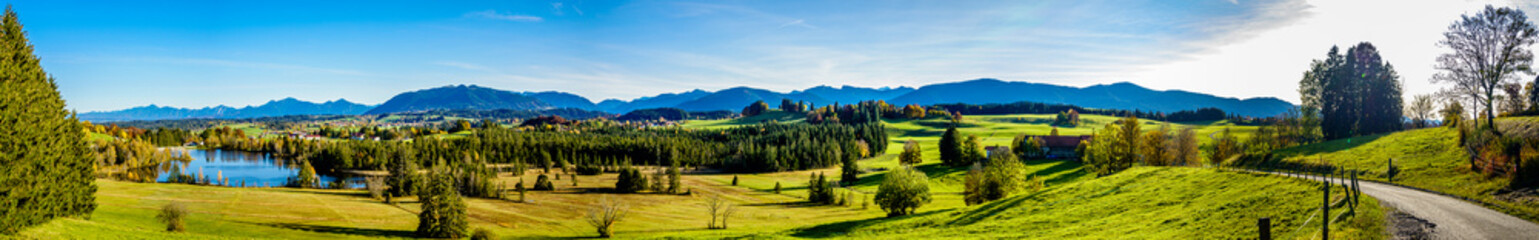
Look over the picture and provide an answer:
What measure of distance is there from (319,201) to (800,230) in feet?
203

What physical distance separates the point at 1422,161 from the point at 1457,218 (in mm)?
23540

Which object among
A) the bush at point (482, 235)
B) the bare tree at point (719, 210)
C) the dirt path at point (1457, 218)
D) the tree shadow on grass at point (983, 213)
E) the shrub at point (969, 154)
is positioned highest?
the dirt path at point (1457, 218)

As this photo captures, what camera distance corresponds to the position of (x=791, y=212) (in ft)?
250

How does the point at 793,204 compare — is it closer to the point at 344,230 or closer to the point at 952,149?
the point at 952,149

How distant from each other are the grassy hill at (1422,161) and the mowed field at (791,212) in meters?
4.88

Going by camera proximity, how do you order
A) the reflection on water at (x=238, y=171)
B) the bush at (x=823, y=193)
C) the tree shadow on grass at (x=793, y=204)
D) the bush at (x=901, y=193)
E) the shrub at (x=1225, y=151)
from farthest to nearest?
the reflection on water at (x=238, y=171) → the bush at (x=823, y=193) → the tree shadow on grass at (x=793, y=204) → the shrub at (x=1225, y=151) → the bush at (x=901, y=193)

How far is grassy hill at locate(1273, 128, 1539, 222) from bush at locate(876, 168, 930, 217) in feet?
96.2

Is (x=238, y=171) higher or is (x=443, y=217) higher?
(x=443, y=217)

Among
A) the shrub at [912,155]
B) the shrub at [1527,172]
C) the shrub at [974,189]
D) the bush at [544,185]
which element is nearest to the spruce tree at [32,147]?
the shrub at [1527,172]

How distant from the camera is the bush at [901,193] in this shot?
196ft

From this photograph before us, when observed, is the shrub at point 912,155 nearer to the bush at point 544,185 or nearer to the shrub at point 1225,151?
the shrub at point 1225,151

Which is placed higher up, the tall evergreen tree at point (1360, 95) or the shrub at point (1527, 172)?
the tall evergreen tree at point (1360, 95)

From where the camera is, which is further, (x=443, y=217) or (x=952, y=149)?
(x=952, y=149)

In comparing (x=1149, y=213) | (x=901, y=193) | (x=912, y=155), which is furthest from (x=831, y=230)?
(x=912, y=155)
